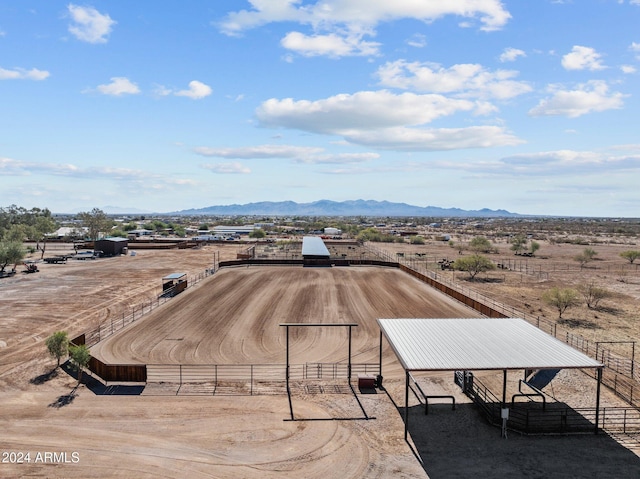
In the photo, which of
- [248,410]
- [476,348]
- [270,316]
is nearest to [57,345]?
[248,410]

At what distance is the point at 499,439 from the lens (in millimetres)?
17344

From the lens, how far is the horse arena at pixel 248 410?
1541cm

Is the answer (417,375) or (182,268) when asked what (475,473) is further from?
(182,268)

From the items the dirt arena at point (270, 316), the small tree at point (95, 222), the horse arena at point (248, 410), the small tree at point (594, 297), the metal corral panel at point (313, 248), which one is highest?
the small tree at point (95, 222)

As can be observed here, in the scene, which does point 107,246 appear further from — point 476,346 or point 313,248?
point 476,346

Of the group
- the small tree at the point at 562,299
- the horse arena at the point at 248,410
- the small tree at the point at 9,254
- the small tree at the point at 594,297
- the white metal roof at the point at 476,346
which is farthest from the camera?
the small tree at the point at 9,254

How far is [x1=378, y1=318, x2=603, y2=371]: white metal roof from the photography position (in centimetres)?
1775

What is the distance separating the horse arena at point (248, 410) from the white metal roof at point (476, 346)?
3.02 m

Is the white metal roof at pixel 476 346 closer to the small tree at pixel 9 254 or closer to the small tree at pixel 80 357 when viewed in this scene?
the small tree at pixel 80 357

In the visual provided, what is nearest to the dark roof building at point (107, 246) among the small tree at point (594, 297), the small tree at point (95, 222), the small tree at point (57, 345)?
the small tree at point (95, 222)

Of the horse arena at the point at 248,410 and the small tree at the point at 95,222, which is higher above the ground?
the small tree at the point at 95,222

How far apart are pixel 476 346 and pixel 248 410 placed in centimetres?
1136

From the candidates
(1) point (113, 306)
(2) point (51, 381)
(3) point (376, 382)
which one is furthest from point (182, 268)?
(3) point (376, 382)

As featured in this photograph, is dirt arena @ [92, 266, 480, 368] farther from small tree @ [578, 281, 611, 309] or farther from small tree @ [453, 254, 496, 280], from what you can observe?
small tree @ [578, 281, 611, 309]
